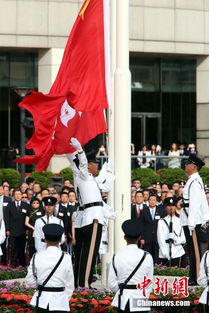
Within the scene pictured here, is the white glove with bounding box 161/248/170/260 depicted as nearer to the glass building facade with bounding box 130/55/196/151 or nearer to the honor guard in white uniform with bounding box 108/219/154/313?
the honor guard in white uniform with bounding box 108/219/154/313

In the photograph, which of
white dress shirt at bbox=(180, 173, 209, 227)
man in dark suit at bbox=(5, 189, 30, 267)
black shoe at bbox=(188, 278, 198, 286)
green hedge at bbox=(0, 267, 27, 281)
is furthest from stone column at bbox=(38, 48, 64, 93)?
black shoe at bbox=(188, 278, 198, 286)

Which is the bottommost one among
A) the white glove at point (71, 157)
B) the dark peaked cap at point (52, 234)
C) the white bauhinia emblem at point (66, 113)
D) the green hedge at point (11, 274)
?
the green hedge at point (11, 274)

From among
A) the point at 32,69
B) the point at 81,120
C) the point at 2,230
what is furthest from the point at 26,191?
the point at 32,69

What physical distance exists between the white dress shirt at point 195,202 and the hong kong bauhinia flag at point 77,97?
5.39 ft

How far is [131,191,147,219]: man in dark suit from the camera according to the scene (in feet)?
70.8

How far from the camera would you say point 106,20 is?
623 inches

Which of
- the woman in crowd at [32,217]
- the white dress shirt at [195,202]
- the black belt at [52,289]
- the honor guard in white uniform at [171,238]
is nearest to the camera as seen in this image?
the black belt at [52,289]

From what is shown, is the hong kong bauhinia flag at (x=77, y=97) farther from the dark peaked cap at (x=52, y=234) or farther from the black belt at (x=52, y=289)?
the black belt at (x=52, y=289)

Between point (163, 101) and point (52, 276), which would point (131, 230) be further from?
point (163, 101)

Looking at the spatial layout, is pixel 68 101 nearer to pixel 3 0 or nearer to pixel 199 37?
pixel 3 0

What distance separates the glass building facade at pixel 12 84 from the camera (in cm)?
3906

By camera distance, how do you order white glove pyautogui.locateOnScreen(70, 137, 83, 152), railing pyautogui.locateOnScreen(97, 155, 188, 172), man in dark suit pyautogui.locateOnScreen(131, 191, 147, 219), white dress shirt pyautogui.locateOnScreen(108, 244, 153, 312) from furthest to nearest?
1. railing pyautogui.locateOnScreen(97, 155, 188, 172)
2. man in dark suit pyautogui.locateOnScreen(131, 191, 147, 219)
3. white glove pyautogui.locateOnScreen(70, 137, 83, 152)
4. white dress shirt pyautogui.locateOnScreen(108, 244, 153, 312)

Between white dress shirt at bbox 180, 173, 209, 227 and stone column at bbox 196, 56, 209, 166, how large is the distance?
78.8 ft

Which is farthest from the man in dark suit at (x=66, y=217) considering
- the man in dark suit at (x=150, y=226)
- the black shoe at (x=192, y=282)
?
the black shoe at (x=192, y=282)
